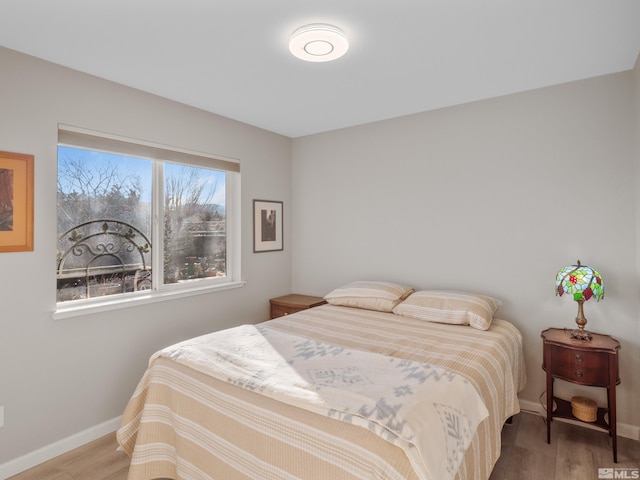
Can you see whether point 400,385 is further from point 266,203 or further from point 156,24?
point 266,203

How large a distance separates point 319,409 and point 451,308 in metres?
1.64

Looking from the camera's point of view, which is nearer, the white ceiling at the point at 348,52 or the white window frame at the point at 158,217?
the white ceiling at the point at 348,52

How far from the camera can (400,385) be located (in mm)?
1575

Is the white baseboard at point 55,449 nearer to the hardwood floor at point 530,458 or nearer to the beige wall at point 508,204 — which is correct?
the hardwood floor at point 530,458

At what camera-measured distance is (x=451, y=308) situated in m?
2.69

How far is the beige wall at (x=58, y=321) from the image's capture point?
215cm

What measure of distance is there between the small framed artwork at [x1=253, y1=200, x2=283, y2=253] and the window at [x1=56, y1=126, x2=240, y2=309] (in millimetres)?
233

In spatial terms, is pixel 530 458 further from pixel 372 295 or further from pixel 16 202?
pixel 16 202

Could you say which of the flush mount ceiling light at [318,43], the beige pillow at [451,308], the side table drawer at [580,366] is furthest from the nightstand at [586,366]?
the flush mount ceiling light at [318,43]

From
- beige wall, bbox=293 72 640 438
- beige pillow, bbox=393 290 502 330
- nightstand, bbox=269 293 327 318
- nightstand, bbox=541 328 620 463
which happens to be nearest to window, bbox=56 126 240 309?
nightstand, bbox=269 293 327 318

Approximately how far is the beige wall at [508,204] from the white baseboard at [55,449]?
2.33 metres

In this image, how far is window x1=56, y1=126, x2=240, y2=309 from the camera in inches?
99.0

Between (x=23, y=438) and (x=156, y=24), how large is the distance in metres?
2.54

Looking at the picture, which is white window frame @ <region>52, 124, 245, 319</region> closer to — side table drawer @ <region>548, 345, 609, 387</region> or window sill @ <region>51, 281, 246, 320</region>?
window sill @ <region>51, 281, 246, 320</region>
